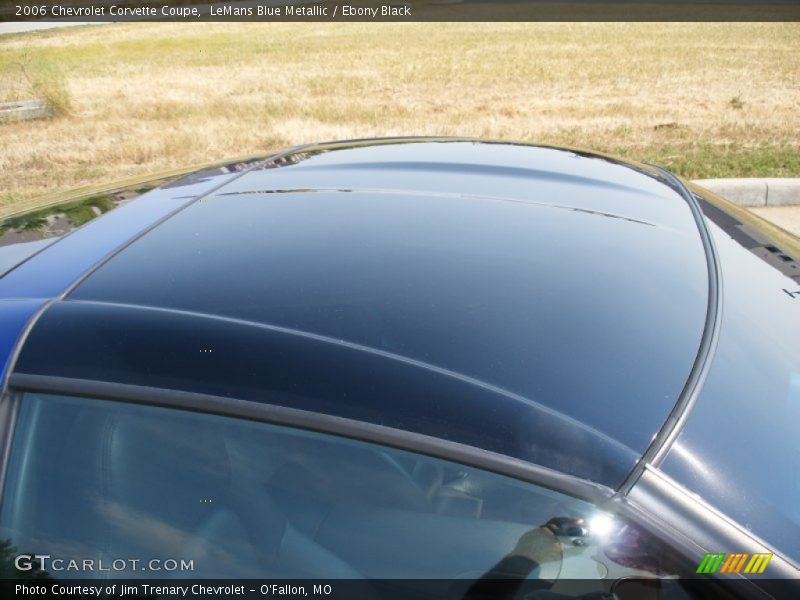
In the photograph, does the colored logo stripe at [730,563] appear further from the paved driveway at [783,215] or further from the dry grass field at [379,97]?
the paved driveway at [783,215]

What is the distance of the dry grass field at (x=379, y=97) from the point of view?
362 inches

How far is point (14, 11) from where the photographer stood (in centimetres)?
2070

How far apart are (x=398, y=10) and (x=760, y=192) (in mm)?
30652

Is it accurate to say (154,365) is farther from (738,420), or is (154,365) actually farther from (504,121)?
(504,121)

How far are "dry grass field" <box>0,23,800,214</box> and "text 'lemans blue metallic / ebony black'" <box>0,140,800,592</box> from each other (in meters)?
1.38

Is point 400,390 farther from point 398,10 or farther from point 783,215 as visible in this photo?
point 398,10

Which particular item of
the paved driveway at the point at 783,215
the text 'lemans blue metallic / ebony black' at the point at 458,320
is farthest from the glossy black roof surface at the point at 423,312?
the paved driveway at the point at 783,215

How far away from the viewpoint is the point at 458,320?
59.5 inches

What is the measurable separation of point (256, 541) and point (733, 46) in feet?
90.3

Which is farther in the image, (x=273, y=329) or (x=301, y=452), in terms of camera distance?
(x=273, y=329)

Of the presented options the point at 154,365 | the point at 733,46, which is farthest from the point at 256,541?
the point at 733,46

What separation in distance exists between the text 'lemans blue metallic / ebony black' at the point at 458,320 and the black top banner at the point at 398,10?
2124 cm

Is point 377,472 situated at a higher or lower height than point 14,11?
lower

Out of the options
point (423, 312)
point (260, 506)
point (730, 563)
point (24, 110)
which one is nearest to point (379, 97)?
point (24, 110)
